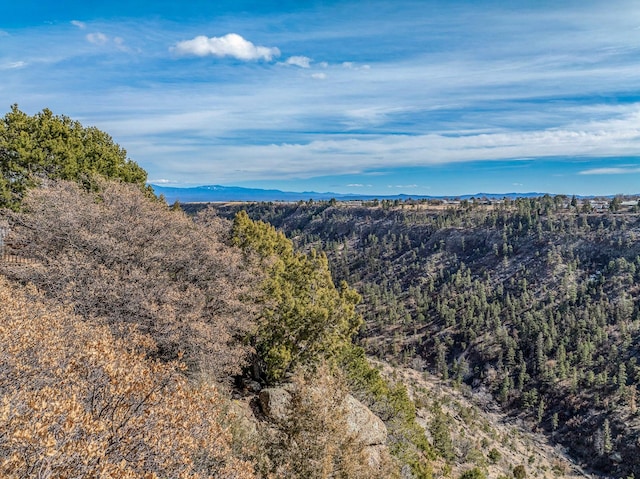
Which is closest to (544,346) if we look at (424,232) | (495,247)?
(495,247)

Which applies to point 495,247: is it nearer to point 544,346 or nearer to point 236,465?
point 544,346

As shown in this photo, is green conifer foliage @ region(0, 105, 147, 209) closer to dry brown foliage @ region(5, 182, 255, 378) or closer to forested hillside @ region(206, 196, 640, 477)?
dry brown foliage @ region(5, 182, 255, 378)

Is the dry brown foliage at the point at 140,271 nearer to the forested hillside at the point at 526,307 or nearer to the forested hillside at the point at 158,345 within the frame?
the forested hillside at the point at 158,345

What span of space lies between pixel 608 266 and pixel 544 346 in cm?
2434

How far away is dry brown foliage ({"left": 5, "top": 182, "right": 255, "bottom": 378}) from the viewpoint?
53.9ft

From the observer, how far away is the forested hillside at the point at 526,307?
58.9 metres

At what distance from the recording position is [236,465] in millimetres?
9641

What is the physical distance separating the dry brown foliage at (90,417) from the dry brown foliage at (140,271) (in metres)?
4.93

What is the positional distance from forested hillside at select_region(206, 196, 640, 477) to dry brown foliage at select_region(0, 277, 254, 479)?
192ft

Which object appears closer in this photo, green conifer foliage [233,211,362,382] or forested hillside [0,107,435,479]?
forested hillside [0,107,435,479]

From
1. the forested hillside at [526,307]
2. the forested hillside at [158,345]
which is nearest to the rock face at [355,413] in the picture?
the forested hillside at [158,345]

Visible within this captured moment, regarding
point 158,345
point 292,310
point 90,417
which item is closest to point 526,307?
point 292,310

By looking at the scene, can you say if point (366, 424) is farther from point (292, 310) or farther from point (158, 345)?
point (158, 345)

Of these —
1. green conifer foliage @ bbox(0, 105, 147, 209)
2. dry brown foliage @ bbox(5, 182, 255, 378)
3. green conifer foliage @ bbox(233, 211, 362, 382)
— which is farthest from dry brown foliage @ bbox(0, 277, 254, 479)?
green conifer foliage @ bbox(0, 105, 147, 209)
